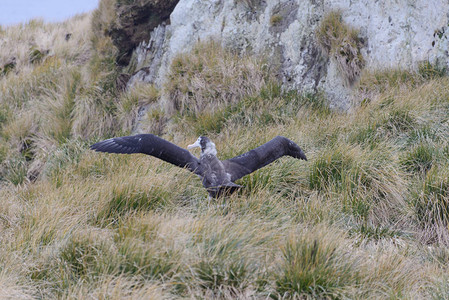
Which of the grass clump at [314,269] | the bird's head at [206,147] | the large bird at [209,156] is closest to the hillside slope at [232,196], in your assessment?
the grass clump at [314,269]

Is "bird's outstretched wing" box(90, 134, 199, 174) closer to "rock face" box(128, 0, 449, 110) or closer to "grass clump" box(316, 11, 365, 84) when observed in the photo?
"rock face" box(128, 0, 449, 110)

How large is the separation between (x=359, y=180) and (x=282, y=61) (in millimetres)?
3393

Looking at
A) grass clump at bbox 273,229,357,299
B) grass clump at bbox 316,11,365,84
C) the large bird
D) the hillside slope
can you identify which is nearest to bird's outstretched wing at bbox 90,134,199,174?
the large bird

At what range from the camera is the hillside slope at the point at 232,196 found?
10.9ft

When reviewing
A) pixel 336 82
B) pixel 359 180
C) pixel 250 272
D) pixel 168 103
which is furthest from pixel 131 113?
pixel 250 272

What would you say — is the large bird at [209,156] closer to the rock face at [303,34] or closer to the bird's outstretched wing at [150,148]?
the bird's outstretched wing at [150,148]

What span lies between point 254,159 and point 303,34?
349cm

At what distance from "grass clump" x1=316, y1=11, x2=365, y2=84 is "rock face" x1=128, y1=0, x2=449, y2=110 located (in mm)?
101

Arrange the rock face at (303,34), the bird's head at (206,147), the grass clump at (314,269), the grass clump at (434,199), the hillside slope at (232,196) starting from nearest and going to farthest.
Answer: the grass clump at (314,269) → the hillside slope at (232,196) → the grass clump at (434,199) → the bird's head at (206,147) → the rock face at (303,34)

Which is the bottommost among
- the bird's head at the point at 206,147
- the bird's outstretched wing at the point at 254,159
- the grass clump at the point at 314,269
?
the grass clump at the point at 314,269

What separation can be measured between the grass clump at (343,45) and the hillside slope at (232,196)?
0.30 meters

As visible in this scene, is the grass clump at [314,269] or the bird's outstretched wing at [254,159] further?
the bird's outstretched wing at [254,159]

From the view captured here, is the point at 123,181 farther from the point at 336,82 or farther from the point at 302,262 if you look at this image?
the point at 336,82

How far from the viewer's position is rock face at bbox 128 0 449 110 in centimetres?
707
